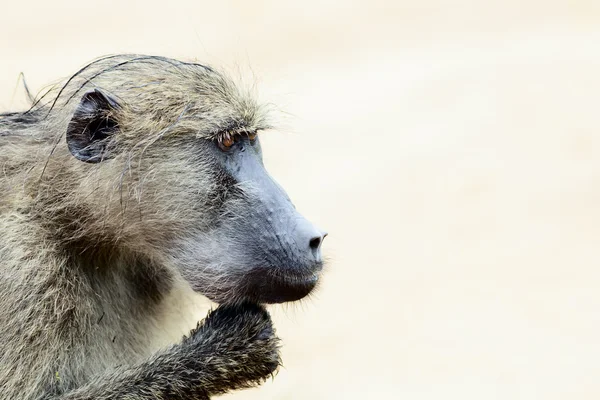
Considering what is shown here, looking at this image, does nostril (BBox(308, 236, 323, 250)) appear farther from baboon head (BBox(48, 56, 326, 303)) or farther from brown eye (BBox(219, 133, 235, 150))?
brown eye (BBox(219, 133, 235, 150))

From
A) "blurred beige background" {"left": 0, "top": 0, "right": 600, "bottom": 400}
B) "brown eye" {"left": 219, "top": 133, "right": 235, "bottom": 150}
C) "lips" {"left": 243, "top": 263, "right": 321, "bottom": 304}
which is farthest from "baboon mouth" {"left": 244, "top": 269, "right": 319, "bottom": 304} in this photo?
"blurred beige background" {"left": 0, "top": 0, "right": 600, "bottom": 400}

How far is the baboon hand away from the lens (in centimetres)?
365

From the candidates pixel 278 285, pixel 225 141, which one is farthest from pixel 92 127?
pixel 278 285

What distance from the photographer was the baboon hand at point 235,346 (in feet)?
12.0

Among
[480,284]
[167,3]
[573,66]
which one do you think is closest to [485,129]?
[573,66]

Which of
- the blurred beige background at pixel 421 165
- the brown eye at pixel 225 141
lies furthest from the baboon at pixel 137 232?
the blurred beige background at pixel 421 165

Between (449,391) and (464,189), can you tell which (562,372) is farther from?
(464,189)

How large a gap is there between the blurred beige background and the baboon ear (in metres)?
0.76

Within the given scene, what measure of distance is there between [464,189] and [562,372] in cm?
329

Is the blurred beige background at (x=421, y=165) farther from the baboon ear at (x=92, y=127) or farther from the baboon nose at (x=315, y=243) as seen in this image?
the baboon nose at (x=315, y=243)

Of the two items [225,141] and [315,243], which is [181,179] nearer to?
[225,141]

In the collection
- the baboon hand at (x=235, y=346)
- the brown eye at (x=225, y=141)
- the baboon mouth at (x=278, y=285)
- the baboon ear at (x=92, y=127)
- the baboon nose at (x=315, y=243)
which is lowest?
the baboon hand at (x=235, y=346)

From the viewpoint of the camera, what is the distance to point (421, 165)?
11.0 metres

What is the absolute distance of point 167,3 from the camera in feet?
56.0
